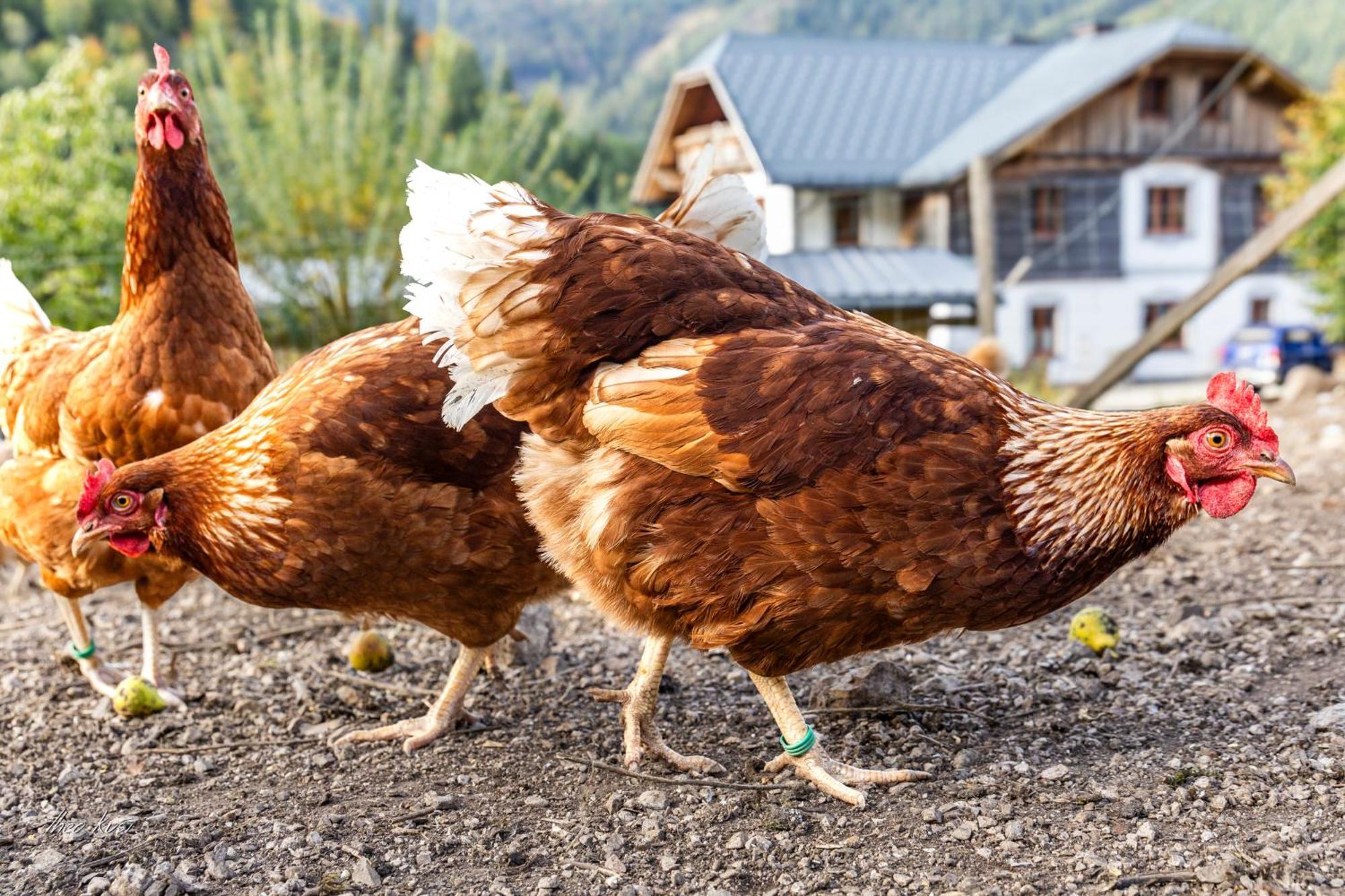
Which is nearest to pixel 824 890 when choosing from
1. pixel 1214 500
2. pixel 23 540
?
pixel 1214 500

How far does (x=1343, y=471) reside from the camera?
6.46 metres

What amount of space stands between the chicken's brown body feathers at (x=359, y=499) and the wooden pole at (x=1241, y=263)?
5402 millimetres

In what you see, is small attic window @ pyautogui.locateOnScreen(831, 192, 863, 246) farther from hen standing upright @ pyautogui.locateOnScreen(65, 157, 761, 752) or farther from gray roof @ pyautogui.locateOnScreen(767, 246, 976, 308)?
hen standing upright @ pyautogui.locateOnScreen(65, 157, 761, 752)

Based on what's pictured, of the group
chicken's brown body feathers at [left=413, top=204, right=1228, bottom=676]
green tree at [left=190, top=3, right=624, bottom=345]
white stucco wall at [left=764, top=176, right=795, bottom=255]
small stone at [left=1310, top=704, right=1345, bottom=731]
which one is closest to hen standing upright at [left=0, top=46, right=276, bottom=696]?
chicken's brown body feathers at [left=413, top=204, right=1228, bottom=676]

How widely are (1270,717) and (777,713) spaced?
136 centimetres

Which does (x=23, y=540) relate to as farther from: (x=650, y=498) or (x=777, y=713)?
(x=777, y=713)

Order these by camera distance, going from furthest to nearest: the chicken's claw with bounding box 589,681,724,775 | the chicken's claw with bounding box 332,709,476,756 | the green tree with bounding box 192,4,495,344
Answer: the green tree with bounding box 192,4,495,344 < the chicken's claw with bounding box 332,709,476,756 < the chicken's claw with bounding box 589,681,724,775

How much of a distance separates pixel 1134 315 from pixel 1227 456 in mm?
22760

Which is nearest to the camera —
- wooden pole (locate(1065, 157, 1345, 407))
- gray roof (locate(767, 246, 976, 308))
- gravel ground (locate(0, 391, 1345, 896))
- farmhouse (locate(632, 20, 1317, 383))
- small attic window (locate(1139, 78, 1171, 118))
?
gravel ground (locate(0, 391, 1345, 896))

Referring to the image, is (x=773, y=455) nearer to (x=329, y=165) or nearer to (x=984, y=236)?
(x=984, y=236)

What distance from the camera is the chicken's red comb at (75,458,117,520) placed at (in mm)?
2965

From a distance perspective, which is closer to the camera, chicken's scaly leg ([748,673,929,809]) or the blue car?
chicken's scaly leg ([748,673,929,809])

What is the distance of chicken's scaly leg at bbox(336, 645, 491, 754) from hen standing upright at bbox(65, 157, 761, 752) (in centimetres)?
22

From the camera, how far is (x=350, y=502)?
2928mm
